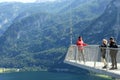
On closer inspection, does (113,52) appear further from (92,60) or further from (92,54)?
(92,60)

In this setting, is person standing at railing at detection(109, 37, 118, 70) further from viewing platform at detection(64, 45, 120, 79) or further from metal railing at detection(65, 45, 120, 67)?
metal railing at detection(65, 45, 120, 67)

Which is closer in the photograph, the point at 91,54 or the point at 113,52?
the point at 113,52

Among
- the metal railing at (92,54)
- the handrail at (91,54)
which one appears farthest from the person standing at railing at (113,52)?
the metal railing at (92,54)

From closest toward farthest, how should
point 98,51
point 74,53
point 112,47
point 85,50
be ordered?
point 112,47 → point 98,51 → point 85,50 → point 74,53

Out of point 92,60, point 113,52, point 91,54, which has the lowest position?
point 92,60

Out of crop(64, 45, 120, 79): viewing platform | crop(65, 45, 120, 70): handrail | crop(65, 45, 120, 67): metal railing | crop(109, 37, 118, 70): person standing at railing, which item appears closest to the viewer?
crop(109, 37, 118, 70): person standing at railing

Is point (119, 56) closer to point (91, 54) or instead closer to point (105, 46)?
point (105, 46)

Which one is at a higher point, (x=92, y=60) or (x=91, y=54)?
(x=91, y=54)

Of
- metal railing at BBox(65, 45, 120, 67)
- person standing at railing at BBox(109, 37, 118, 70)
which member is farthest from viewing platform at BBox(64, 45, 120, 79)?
person standing at railing at BBox(109, 37, 118, 70)

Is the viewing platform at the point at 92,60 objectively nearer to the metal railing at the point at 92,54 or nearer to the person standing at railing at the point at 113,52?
the metal railing at the point at 92,54

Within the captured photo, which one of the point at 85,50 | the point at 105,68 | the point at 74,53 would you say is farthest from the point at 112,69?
the point at 74,53

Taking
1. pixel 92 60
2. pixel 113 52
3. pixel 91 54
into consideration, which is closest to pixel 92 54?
pixel 91 54
